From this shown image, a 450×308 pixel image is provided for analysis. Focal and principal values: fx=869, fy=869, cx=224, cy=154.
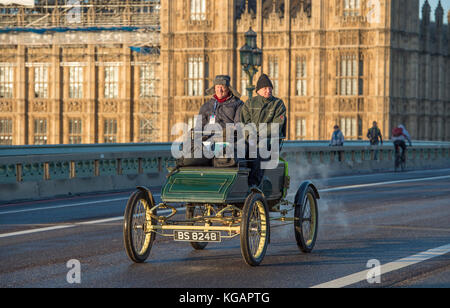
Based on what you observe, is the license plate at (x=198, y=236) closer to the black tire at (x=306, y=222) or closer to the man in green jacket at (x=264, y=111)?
the black tire at (x=306, y=222)

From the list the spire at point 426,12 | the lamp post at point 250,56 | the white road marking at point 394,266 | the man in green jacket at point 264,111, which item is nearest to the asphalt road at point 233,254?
the white road marking at point 394,266

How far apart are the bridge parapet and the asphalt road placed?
1.90 m

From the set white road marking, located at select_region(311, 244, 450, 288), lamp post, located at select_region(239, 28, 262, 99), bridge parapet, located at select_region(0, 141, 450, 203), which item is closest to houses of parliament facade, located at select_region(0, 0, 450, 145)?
bridge parapet, located at select_region(0, 141, 450, 203)

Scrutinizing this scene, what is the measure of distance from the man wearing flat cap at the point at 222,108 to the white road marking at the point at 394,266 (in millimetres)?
2447

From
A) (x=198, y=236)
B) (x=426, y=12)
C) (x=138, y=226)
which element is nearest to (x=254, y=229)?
(x=198, y=236)

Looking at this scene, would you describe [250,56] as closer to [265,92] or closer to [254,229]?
[265,92]

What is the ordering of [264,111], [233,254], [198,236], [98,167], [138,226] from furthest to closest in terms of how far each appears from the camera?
1. [98,167]
2. [264,111]
3. [233,254]
4. [138,226]
5. [198,236]

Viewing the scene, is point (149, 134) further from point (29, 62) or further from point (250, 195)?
point (250, 195)

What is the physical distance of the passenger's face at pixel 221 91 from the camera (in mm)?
10148

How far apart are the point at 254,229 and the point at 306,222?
1634 millimetres

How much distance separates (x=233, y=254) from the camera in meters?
10.1

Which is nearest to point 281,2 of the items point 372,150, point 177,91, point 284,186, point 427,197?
point 177,91

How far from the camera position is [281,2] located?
5750 cm

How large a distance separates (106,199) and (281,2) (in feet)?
134
